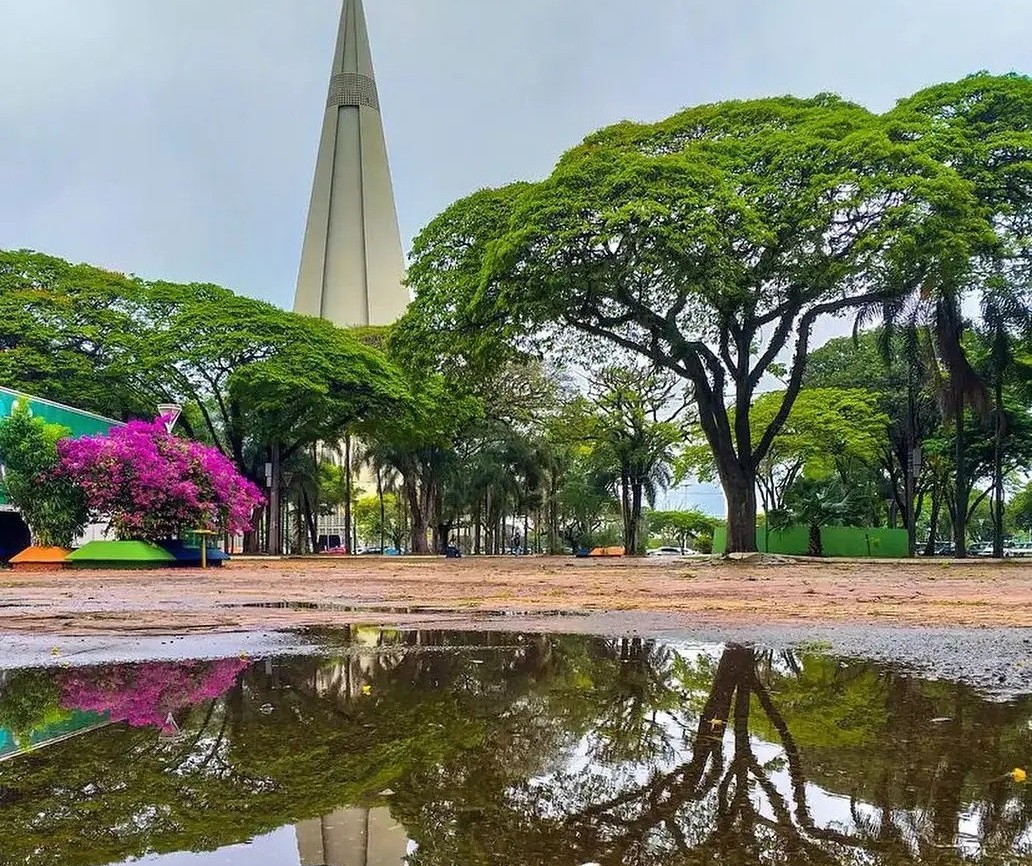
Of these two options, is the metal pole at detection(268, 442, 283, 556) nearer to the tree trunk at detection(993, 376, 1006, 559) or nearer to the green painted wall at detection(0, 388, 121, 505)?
the green painted wall at detection(0, 388, 121, 505)

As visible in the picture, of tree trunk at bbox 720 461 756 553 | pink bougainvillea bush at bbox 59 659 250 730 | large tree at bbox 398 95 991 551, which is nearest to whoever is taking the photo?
pink bougainvillea bush at bbox 59 659 250 730

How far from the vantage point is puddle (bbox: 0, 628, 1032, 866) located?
7.47 ft

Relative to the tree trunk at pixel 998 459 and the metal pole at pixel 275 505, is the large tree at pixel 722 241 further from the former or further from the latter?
the metal pole at pixel 275 505

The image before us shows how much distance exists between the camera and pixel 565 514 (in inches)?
1965

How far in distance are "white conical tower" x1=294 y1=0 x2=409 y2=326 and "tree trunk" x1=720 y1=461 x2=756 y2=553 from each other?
6994cm

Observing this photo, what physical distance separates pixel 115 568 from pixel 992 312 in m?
24.9

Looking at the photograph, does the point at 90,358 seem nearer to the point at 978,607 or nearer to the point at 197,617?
the point at 197,617

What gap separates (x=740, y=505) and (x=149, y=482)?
1426 cm

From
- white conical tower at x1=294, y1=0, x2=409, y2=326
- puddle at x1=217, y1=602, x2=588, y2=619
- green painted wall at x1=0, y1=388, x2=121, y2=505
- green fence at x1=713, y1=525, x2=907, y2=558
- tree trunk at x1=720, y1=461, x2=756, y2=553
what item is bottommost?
green fence at x1=713, y1=525, x2=907, y2=558

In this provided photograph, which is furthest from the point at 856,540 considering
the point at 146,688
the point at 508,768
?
the point at 508,768

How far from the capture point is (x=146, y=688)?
4449mm

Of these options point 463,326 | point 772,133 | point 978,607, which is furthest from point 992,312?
point 978,607

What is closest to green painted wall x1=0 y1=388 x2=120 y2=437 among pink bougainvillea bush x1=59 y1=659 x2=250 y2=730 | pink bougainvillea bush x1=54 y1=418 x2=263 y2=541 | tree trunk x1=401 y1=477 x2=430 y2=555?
pink bougainvillea bush x1=54 y1=418 x2=263 y2=541

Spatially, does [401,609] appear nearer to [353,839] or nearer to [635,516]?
[353,839]
